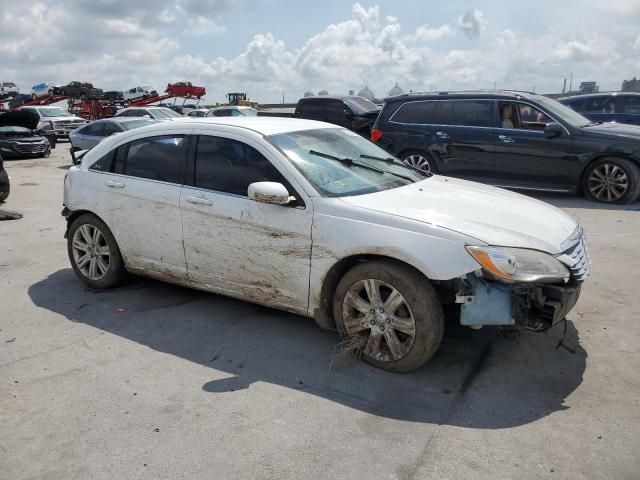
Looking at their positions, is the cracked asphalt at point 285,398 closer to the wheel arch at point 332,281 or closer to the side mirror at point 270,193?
the wheel arch at point 332,281

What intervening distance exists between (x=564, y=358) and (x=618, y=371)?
33 cm

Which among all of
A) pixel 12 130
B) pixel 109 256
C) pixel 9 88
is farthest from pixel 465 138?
pixel 9 88

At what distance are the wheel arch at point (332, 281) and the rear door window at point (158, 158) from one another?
1.60m

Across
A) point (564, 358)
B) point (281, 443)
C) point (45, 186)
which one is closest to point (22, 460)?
point (281, 443)

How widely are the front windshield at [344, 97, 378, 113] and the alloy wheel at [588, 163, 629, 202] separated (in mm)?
7150

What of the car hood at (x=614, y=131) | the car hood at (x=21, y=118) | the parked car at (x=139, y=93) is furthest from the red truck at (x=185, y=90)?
the car hood at (x=614, y=131)

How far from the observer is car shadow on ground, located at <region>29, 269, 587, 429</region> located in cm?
336

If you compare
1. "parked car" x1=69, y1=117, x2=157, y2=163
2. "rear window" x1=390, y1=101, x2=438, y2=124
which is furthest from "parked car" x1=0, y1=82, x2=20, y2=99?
"rear window" x1=390, y1=101, x2=438, y2=124

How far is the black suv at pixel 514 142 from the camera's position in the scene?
29.7 feet

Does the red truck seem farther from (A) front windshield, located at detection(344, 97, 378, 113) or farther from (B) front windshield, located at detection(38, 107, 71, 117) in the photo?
(A) front windshield, located at detection(344, 97, 378, 113)

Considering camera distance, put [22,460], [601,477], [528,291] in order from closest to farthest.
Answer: [601,477] → [22,460] → [528,291]

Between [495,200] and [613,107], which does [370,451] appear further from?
[613,107]

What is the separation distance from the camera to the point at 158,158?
4.87 metres

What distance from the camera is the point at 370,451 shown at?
292cm
